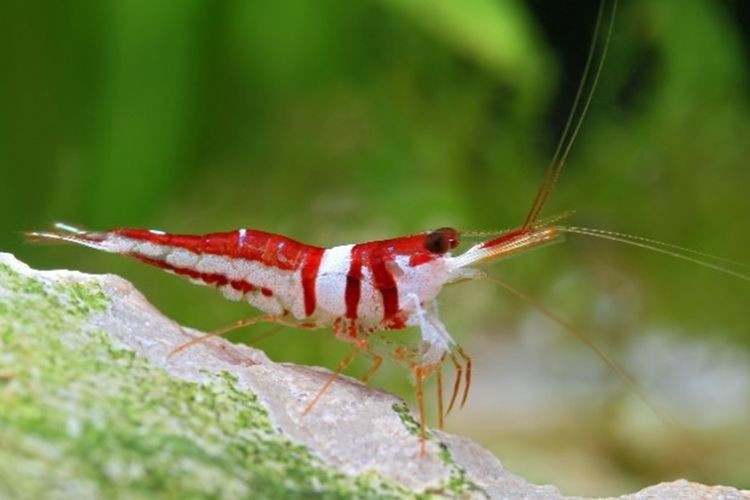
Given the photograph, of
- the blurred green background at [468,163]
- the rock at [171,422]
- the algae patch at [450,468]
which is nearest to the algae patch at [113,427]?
the rock at [171,422]

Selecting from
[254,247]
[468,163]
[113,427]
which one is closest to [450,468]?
[113,427]

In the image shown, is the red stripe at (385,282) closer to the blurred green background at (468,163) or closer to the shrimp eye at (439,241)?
the shrimp eye at (439,241)

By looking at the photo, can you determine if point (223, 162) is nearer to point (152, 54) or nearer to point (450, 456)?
point (152, 54)

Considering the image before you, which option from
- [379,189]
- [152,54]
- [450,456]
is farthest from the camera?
[379,189]

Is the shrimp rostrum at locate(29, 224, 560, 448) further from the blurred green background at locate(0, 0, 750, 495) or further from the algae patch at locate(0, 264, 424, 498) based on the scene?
the blurred green background at locate(0, 0, 750, 495)

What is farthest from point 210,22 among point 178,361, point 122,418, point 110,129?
point 122,418
